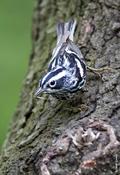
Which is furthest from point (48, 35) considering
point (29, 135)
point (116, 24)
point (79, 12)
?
point (29, 135)

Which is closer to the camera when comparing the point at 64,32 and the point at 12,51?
the point at 64,32

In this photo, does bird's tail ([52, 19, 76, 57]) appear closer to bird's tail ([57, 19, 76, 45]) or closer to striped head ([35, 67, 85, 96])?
bird's tail ([57, 19, 76, 45])

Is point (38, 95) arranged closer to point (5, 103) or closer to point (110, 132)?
point (110, 132)

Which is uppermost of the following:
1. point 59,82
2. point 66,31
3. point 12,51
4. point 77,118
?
point 12,51

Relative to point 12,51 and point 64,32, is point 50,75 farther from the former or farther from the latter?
point 12,51

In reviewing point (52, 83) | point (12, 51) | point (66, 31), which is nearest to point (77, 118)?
point (52, 83)

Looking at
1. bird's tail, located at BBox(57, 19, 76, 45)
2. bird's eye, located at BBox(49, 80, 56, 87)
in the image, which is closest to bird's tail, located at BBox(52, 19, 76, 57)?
bird's tail, located at BBox(57, 19, 76, 45)

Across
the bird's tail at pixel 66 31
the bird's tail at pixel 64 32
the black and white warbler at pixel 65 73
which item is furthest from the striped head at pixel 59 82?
the bird's tail at pixel 66 31
